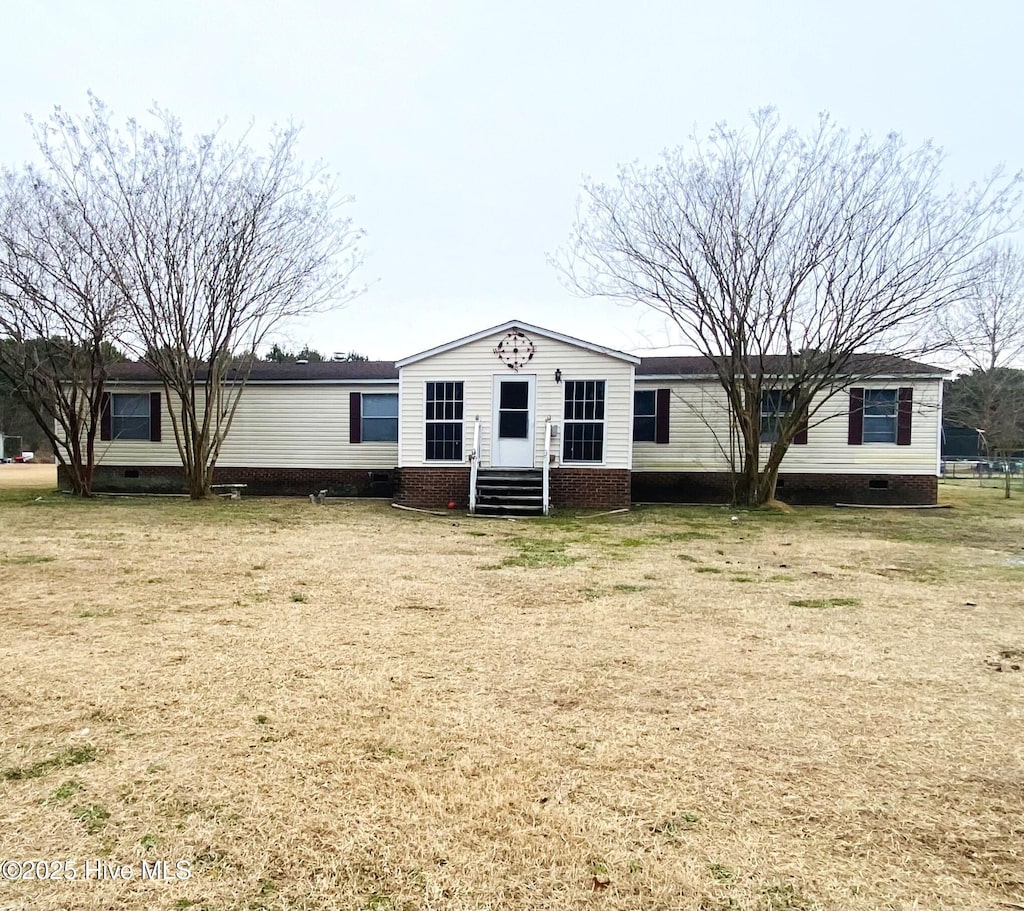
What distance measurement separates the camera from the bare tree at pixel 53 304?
1457cm

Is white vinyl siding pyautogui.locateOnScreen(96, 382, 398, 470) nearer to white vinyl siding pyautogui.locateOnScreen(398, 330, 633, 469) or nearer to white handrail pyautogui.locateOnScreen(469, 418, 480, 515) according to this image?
white vinyl siding pyautogui.locateOnScreen(398, 330, 633, 469)

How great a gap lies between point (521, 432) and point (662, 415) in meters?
4.16

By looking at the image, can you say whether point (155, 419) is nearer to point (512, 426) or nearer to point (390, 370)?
point (390, 370)

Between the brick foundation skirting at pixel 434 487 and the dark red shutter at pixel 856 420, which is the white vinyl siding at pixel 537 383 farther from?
the dark red shutter at pixel 856 420

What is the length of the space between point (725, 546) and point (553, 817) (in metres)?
7.32

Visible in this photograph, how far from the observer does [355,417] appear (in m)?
17.0

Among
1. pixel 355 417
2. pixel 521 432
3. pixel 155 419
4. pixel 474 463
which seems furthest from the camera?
pixel 155 419

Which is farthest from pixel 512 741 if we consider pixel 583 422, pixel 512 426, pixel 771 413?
pixel 771 413

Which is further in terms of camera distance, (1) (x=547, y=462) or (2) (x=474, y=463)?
(2) (x=474, y=463)

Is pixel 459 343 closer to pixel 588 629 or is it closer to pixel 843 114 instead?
pixel 843 114

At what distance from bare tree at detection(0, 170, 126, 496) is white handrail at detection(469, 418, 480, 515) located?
8653mm

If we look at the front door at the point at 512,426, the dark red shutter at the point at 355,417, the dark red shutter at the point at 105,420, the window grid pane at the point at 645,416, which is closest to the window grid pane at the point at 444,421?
the front door at the point at 512,426

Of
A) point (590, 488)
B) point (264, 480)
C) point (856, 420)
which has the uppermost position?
point (856, 420)

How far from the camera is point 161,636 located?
4.45m
